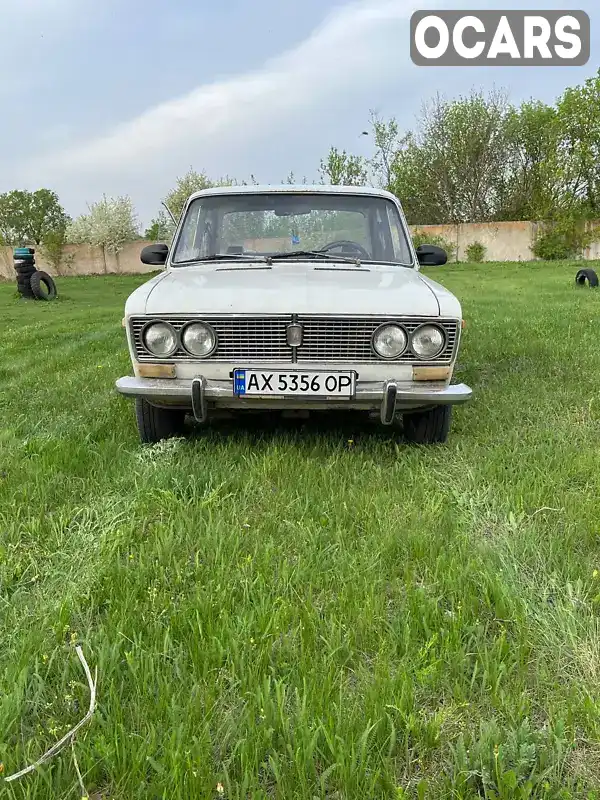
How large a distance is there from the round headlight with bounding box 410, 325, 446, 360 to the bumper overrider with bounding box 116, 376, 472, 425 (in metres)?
0.19

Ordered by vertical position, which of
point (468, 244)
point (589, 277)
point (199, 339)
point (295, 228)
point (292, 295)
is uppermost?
point (468, 244)

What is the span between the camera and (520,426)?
4047 mm

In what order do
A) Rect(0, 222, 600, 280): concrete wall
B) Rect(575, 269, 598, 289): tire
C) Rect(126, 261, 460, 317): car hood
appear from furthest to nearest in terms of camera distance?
Rect(0, 222, 600, 280): concrete wall, Rect(575, 269, 598, 289): tire, Rect(126, 261, 460, 317): car hood

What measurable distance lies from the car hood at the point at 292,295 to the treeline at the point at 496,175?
28.7 metres

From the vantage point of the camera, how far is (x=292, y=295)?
331 centimetres

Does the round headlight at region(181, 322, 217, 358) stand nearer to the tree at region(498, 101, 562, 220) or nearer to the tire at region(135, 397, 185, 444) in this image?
the tire at region(135, 397, 185, 444)

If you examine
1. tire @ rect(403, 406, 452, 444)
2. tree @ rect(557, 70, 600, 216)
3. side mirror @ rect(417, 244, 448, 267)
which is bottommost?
tire @ rect(403, 406, 452, 444)

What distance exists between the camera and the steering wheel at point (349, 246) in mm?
4352

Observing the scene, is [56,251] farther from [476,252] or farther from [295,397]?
[295,397]

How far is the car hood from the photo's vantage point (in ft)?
10.6

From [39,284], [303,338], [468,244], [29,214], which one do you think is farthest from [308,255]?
[29,214]

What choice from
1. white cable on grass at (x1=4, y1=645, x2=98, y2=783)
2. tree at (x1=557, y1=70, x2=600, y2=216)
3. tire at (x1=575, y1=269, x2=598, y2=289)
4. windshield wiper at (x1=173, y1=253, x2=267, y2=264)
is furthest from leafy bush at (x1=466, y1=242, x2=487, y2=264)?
white cable on grass at (x1=4, y1=645, x2=98, y2=783)

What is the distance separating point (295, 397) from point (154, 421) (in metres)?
1.00

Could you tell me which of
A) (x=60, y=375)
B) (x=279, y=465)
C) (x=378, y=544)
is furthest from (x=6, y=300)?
(x=378, y=544)
